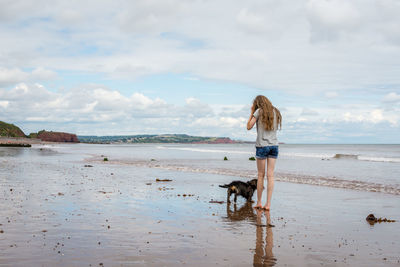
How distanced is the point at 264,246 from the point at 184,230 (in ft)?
5.90

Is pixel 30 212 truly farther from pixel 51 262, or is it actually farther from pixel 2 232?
pixel 51 262

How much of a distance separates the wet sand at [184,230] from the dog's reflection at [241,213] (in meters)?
0.03

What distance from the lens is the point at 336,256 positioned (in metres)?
5.56

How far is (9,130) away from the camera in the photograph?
5861 inches

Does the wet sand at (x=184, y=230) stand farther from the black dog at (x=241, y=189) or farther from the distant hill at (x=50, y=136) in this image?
the distant hill at (x=50, y=136)

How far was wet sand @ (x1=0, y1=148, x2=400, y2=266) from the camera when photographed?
5.28 metres

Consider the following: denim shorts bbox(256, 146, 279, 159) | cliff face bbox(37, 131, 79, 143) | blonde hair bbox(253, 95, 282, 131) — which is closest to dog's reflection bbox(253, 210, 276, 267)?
denim shorts bbox(256, 146, 279, 159)

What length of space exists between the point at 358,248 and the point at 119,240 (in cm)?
425

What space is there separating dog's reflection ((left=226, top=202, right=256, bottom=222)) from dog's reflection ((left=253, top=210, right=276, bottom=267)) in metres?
0.38

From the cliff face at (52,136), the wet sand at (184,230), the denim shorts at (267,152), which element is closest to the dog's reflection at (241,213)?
the wet sand at (184,230)

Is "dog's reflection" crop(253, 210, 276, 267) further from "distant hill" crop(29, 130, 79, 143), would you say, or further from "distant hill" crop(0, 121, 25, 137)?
"distant hill" crop(29, 130, 79, 143)

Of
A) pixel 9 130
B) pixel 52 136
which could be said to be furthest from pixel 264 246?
pixel 52 136

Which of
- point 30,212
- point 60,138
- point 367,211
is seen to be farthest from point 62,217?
point 60,138

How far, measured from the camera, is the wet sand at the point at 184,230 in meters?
5.28
